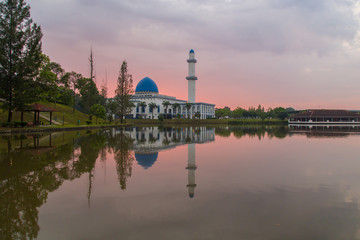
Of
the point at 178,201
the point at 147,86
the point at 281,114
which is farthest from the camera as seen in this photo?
the point at 147,86

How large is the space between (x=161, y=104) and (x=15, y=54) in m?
78.3

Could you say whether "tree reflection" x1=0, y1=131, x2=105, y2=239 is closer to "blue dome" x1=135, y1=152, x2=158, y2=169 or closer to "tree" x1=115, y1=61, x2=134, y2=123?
"blue dome" x1=135, y1=152, x2=158, y2=169

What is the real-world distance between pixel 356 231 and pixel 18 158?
A: 47.5 ft

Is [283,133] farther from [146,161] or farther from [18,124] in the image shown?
[18,124]

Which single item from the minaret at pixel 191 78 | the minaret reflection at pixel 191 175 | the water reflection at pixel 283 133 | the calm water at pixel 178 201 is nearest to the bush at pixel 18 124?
the calm water at pixel 178 201

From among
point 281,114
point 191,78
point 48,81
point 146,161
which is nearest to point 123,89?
point 48,81

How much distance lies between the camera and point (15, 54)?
103 ft

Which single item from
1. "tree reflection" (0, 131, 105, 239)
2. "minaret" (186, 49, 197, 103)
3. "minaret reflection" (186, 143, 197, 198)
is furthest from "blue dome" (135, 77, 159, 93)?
"minaret reflection" (186, 143, 197, 198)

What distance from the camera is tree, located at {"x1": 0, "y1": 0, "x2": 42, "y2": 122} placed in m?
30.7

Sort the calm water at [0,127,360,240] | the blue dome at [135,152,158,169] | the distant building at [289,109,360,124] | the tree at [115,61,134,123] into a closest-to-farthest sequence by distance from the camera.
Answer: the calm water at [0,127,360,240] → the blue dome at [135,152,158,169] → the tree at [115,61,134,123] → the distant building at [289,109,360,124]

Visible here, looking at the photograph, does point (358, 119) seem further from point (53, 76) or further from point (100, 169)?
point (100, 169)

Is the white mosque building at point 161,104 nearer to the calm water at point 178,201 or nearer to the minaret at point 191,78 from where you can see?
the minaret at point 191,78

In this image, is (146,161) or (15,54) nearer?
(146,161)

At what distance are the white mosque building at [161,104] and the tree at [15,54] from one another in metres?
67.3
